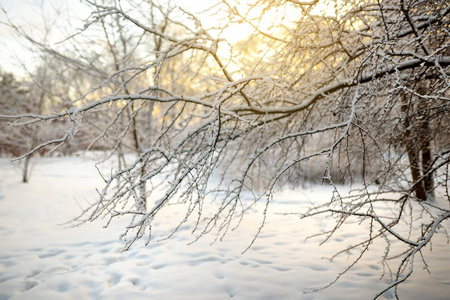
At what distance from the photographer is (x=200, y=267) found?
326cm

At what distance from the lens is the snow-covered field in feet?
8.83

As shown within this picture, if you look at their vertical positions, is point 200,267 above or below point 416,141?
below

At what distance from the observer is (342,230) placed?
4.66 metres

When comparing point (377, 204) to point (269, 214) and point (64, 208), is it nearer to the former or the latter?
point (269, 214)

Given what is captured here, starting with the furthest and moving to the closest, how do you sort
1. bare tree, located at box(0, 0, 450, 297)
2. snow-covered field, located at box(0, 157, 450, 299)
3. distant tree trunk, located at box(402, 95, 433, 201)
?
snow-covered field, located at box(0, 157, 450, 299) < distant tree trunk, located at box(402, 95, 433, 201) < bare tree, located at box(0, 0, 450, 297)

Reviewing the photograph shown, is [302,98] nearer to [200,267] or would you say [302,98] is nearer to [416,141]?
[416,141]

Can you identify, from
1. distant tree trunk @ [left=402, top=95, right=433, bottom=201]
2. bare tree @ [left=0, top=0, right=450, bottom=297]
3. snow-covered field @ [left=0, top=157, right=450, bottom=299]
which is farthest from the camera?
snow-covered field @ [left=0, top=157, right=450, bottom=299]

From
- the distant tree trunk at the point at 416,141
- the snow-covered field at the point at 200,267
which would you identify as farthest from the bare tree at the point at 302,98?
the snow-covered field at the point at 200,267

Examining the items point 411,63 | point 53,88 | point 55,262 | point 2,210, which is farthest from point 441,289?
point 2,210

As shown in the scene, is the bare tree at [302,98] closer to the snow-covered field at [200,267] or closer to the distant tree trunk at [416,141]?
the distant tree trunk at [416,141]

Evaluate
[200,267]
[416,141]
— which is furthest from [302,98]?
[200,267]

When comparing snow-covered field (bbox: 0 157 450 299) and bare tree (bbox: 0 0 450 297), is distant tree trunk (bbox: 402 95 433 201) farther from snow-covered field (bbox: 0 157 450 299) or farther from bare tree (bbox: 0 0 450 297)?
snow-covered field (bbox: 0 157 450 299)

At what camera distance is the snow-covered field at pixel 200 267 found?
106 inches

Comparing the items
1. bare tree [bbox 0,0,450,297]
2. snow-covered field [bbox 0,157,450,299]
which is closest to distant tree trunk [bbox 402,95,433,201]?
bare tree [bbox 0,0,450,297]
